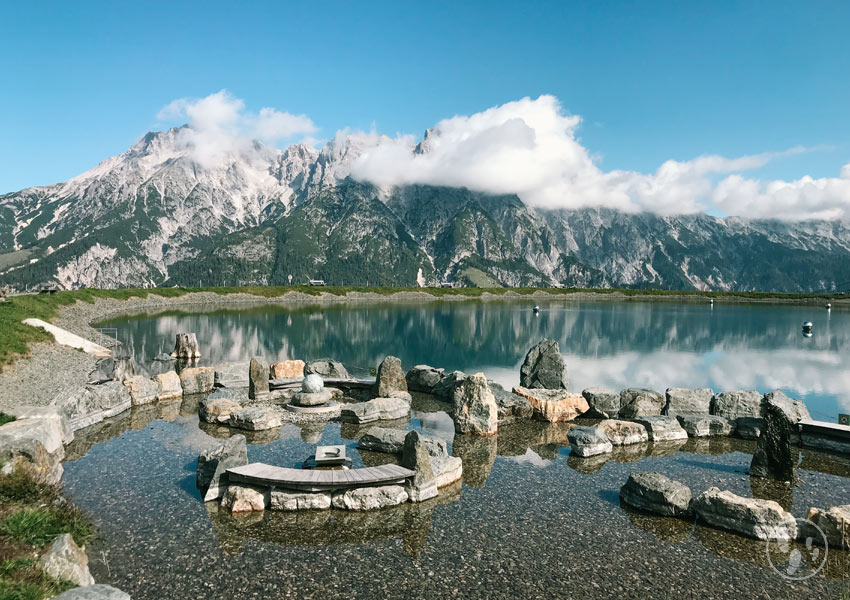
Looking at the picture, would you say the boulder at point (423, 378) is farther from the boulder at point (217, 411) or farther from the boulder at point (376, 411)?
the boulder at point (217, 411)

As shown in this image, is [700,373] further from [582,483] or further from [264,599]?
[264,599]

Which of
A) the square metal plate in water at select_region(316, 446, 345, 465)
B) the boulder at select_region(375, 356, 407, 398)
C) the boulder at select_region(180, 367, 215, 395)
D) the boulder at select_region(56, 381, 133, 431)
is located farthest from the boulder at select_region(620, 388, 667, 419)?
the boulder at select_region(56, 381, 133, 431)

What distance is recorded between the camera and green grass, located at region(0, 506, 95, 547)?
38.1ft

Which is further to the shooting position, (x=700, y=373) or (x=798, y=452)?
(x=700, y=373)

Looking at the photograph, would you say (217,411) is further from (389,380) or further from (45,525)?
(45,525)

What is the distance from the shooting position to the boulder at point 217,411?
90.7 feet

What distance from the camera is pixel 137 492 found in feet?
57.6

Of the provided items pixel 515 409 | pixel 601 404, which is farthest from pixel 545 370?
pixel 515 409

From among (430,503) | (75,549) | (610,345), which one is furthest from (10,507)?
(610,345)

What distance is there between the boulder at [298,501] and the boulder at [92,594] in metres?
7.53

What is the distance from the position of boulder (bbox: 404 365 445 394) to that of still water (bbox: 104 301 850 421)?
8.12 meters

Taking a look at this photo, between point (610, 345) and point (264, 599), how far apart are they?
226ft

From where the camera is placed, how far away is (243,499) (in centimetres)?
1653

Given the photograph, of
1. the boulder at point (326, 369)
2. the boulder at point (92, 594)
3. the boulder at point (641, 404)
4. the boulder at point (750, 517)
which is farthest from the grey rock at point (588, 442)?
the boulder at point (326, 369)
